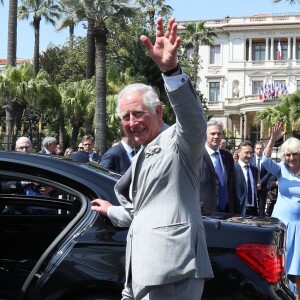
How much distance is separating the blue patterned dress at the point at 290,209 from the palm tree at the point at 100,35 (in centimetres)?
1562

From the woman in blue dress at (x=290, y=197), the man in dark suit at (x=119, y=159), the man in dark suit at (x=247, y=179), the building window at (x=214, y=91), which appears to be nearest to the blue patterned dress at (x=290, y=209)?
the woman in blue dress at (x=290, y=197)

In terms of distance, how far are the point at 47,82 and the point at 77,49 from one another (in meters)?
15.1

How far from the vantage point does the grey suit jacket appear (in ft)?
9.23

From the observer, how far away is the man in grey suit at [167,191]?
2744 mm

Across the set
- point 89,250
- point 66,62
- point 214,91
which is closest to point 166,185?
point 89,250

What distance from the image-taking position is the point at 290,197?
663cm

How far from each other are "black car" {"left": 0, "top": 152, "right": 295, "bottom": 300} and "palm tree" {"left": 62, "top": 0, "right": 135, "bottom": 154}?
18110 millimetres

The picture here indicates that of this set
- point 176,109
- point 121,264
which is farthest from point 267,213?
point 176,109

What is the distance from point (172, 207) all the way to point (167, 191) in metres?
0.08

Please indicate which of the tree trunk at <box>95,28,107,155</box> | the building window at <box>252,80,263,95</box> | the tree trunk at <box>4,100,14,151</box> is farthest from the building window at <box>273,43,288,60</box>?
the tree trunk at <box>95,28,107,155</box>

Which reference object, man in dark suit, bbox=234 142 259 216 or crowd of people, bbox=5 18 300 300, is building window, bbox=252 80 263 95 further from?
crowd of people, bbox=5 18 300 300

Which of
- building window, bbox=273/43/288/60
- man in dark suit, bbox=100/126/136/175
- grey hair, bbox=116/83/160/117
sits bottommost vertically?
man in dark suit, bbox=100/126/136/175

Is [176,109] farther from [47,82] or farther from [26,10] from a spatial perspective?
[26,10]

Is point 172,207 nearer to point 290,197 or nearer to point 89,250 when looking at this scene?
point 89,250
